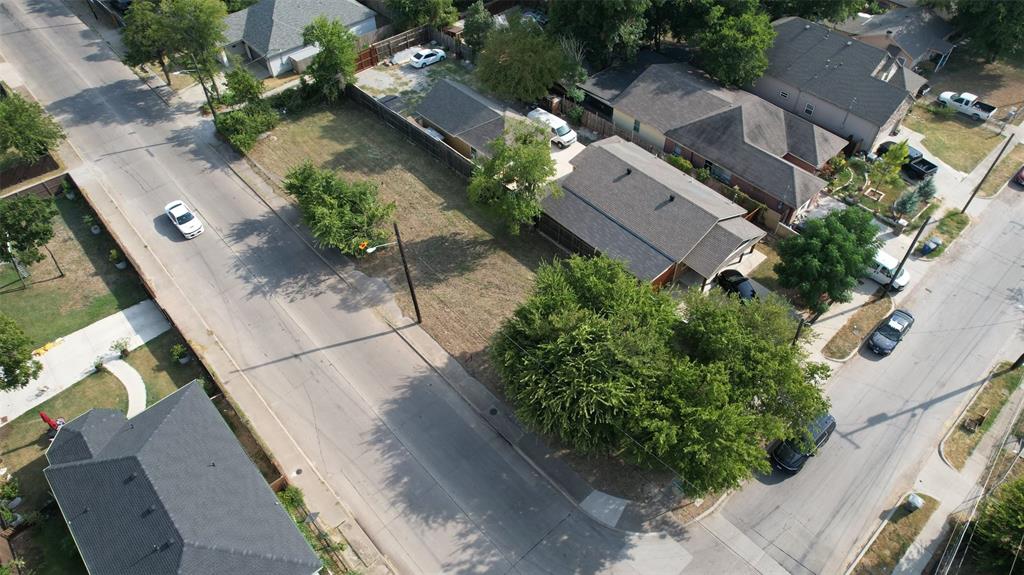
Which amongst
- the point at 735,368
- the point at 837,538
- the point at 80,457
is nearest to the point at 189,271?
the point at 80,457

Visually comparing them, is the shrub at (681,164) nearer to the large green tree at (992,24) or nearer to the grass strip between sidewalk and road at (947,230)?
the grass strip between sidewalk and road at (947,230)

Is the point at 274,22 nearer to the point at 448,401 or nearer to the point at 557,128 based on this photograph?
the point at 557,128

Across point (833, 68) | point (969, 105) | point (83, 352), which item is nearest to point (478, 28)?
point (833, 68)

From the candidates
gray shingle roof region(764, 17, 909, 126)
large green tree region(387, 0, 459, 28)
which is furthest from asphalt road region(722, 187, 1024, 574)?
large green tree region(387, 0, 459, 28)

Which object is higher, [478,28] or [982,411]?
[478,28]

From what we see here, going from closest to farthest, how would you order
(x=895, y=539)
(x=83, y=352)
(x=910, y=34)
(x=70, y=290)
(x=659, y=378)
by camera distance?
(x=659, y=378)
(x=895, y=539)
(x=83, y=352)
(x=70, y=290)
(x=910, y=34)

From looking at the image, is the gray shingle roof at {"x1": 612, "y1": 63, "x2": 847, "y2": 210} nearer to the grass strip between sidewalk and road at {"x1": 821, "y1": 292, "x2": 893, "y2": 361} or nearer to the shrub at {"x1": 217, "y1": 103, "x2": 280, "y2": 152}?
the grass strip between sidewalk and road at {"x1": 821, "y1": 292, "x2": 893, "y2": 361}
